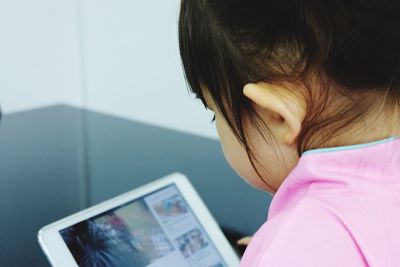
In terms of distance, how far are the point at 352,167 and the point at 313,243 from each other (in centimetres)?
6

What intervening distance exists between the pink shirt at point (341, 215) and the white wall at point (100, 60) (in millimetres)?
585

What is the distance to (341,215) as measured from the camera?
29 cm

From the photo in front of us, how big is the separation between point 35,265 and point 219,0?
31 cm

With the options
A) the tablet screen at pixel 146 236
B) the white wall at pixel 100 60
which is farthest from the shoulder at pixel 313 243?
the white wall at pixel 100 60

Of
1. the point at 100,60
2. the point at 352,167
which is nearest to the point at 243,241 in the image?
the point at 352,167

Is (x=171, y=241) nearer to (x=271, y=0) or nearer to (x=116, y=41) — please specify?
(x=271, y=0)

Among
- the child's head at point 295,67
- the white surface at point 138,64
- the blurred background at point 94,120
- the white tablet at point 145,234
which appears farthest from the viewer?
the white surface at point 138,64

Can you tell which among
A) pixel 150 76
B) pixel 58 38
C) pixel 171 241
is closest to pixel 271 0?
pixel 171 241

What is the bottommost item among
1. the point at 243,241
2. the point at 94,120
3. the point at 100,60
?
the point at 243,241

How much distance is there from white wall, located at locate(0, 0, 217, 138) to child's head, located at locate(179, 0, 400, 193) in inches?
21.4

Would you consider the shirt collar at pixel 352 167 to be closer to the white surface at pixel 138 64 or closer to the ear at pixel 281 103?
the ear at pixel 281 103

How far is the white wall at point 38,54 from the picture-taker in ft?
3.01

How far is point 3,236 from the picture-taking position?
1.65ft

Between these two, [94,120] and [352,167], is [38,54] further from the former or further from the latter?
[352,167]
